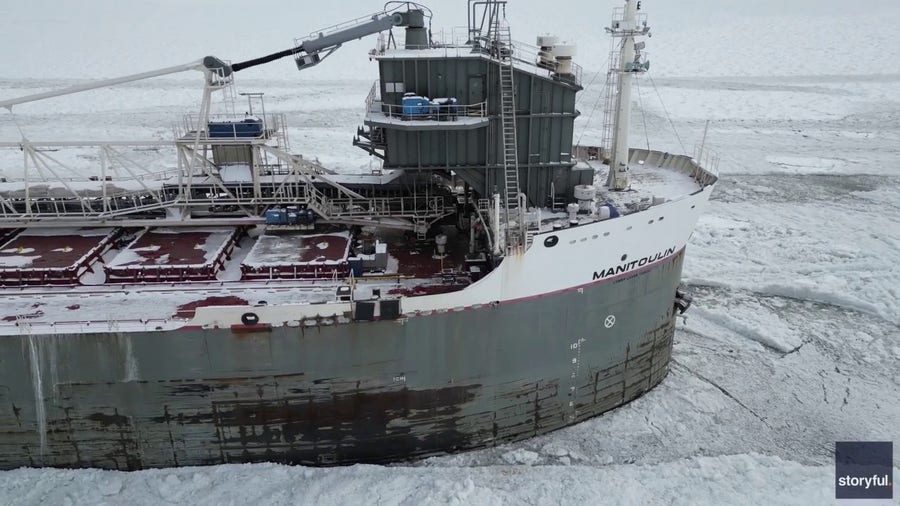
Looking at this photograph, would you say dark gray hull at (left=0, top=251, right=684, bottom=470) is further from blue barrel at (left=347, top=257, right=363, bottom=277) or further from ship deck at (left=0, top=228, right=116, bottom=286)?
ship deck at (left=0, top=228, right=116, bottom=286)

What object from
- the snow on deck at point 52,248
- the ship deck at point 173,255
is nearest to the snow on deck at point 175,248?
the ship deck at point 173,255

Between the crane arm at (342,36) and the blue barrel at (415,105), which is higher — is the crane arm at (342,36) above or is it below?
above

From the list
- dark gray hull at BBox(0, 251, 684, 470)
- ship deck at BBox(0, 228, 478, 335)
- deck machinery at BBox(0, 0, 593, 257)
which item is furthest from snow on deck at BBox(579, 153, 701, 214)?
ship deck at BBox(0, 228, 478, 335)

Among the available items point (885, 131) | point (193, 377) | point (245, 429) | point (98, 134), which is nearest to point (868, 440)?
point (245, 429)

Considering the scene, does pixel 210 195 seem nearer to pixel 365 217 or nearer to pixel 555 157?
pixel 365 217

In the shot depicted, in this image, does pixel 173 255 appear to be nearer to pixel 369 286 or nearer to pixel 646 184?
pixel 369 286

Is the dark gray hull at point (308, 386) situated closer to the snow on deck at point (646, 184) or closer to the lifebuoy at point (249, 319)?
the lifebuoy at point (249, 319)

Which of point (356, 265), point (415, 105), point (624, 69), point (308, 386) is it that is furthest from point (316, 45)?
point (308, 386)
